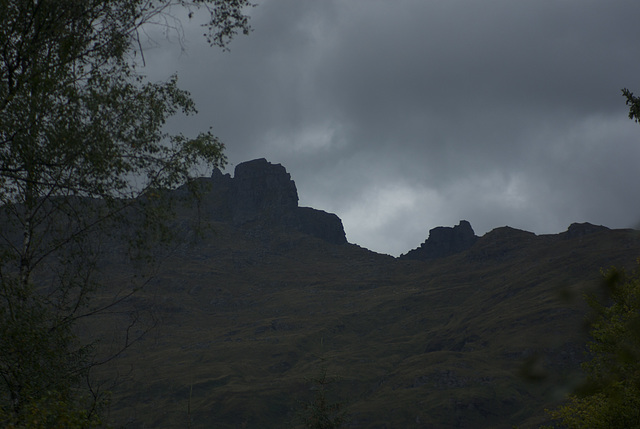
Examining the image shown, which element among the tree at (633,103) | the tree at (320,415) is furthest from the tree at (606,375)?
the tree at (320,415)

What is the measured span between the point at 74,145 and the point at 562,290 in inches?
686

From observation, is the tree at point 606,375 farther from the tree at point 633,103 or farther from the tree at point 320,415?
the tree at point 320,415

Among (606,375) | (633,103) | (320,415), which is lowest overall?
(320,415)

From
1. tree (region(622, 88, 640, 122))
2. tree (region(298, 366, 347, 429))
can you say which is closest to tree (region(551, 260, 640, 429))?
tree (region(622, 88, 640, 122))

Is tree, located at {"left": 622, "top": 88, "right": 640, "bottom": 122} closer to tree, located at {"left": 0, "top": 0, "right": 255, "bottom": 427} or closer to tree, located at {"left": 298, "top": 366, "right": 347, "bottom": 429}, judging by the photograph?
tree, located at {"left": 0, "top": 0, "right": 255, "bottom": 427}

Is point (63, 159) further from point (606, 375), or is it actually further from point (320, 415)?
point (320, 415)

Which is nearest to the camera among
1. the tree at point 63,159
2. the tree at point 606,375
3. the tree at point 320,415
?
the tree at point 63,159

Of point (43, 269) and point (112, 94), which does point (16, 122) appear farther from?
point (43, 269)

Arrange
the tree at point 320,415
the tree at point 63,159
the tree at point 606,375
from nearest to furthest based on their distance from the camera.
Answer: the tree at point 63,159 → the tree at point 606,375 → the tree at point 320,415

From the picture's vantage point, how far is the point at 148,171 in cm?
2236

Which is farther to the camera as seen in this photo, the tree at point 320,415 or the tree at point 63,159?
the tree at point 320,415

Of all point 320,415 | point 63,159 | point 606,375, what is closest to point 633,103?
point 606,375

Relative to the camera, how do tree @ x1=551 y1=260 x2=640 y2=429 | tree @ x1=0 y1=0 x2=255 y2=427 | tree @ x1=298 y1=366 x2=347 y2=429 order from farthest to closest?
1. tree @ x1=298 y1=366 x2=347 y2=429
2. tree @ x1=551 y1=260 x2=640 y2=429
3. tree @ x1=0 y1=0 x2=255 y2=427

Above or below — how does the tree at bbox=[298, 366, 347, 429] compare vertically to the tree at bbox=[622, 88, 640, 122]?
below
